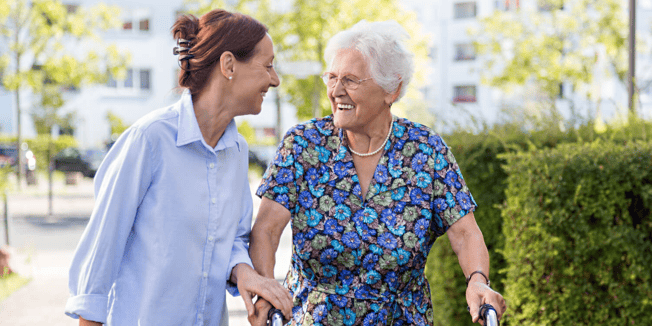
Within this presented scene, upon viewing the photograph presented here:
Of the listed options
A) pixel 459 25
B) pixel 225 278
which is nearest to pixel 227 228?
pixel 225 278

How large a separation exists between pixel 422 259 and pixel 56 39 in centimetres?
1987

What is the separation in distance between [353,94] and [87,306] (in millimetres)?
1172

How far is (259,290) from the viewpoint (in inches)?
81.0

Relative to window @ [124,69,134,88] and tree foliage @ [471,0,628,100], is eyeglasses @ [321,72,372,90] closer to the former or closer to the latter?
tree foliage @ [471,0,628,100]

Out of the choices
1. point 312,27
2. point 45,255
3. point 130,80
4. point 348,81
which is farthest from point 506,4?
point 348,81

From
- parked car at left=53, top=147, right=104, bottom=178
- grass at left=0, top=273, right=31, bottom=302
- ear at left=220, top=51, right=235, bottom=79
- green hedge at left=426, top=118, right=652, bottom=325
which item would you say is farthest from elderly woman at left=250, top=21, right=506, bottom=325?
parked car at left=53, top=147, right=104, bottom=178

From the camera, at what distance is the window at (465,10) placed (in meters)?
47.8

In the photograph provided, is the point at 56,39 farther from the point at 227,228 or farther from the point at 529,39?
the point at 227,228

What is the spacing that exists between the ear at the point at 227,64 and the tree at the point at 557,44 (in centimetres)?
2340

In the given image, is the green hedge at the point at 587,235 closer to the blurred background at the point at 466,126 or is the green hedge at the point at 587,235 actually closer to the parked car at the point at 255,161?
the blurred background at the point at 466,126

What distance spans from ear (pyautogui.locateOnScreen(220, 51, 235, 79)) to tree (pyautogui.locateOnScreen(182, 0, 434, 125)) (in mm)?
13366

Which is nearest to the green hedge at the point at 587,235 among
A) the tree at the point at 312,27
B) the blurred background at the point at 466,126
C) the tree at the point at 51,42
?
the blurred background at the point at 466,126

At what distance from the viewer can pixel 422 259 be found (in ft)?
8.04

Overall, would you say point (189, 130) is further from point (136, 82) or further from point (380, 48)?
point (136, 82)
